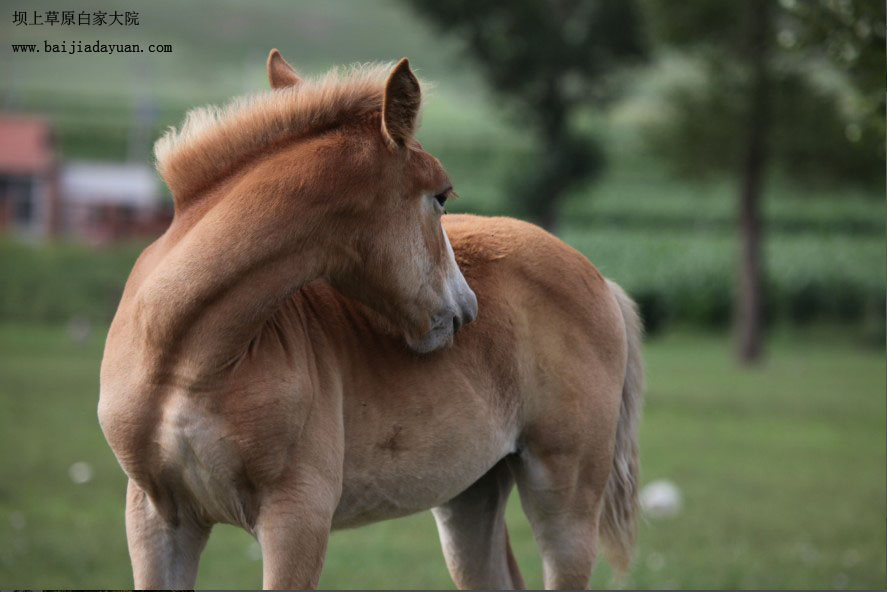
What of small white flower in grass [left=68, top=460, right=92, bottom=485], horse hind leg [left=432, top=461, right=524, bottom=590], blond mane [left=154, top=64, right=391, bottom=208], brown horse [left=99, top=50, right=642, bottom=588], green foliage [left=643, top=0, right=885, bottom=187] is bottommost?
small white flower in grass [left=68, top=460, right=92, bottom=485]

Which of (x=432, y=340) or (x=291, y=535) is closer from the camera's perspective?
(x=291, y=535)

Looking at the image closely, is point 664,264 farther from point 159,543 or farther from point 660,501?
point 159,543

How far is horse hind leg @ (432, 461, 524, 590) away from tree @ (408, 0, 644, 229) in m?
16.0

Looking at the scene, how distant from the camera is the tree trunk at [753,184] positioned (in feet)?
65.2

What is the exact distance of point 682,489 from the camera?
39.8ft

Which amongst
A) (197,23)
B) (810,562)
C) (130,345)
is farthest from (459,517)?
(197,23)

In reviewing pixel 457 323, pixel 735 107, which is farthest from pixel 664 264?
pixel 457 323

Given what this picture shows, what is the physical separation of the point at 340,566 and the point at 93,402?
790cm

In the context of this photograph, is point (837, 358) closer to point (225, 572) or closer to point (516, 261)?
point (225, 572)

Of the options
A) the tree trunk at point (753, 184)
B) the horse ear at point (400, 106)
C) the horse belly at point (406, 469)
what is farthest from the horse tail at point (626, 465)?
the tree trunk at point (753, 184)

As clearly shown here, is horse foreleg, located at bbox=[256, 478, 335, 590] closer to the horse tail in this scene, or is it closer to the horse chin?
the horse chin

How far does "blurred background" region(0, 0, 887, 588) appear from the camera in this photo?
859cm

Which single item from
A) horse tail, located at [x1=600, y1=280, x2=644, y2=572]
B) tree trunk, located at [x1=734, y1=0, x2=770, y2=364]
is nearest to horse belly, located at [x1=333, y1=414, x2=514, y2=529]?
horse tail, located at [x1=600, y1=280, x2=644, y2=572]

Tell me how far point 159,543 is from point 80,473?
8.43 metres
